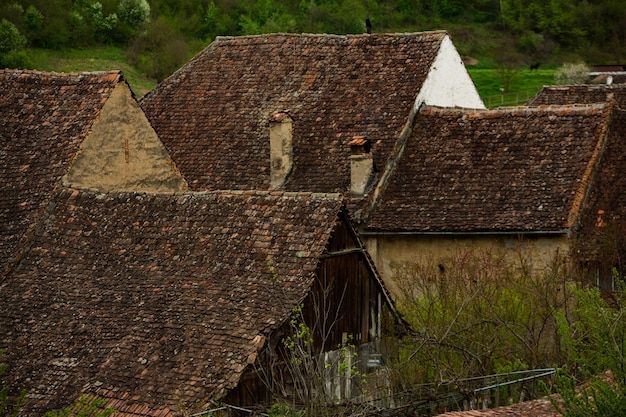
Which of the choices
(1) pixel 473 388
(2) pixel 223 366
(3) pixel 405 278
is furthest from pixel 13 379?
(3) pixel 405 278

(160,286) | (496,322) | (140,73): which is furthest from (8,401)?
(140,73)

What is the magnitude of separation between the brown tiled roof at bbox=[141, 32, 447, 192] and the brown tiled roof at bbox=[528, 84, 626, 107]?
758 centimetres

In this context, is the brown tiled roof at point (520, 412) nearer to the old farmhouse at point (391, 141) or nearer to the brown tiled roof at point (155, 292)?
the brown tiled roof at point (155, 292)

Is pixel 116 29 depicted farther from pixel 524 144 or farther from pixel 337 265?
pixel 337 265

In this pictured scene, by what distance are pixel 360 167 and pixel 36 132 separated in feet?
24.8

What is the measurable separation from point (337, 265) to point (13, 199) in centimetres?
649

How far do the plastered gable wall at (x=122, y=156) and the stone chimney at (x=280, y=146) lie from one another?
4356 millimetres

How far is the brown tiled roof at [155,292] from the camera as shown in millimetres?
19578

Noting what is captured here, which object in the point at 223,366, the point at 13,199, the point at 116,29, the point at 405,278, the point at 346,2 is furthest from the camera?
the point at 346,2

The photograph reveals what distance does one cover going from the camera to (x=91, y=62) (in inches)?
2499

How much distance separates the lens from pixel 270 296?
20297mm

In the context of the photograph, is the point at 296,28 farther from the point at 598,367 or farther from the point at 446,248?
the point at 598,367

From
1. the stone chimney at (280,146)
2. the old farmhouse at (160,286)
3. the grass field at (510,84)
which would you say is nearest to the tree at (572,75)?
the grass field at (510,84)

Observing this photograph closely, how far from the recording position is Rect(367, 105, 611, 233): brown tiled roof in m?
29.1
